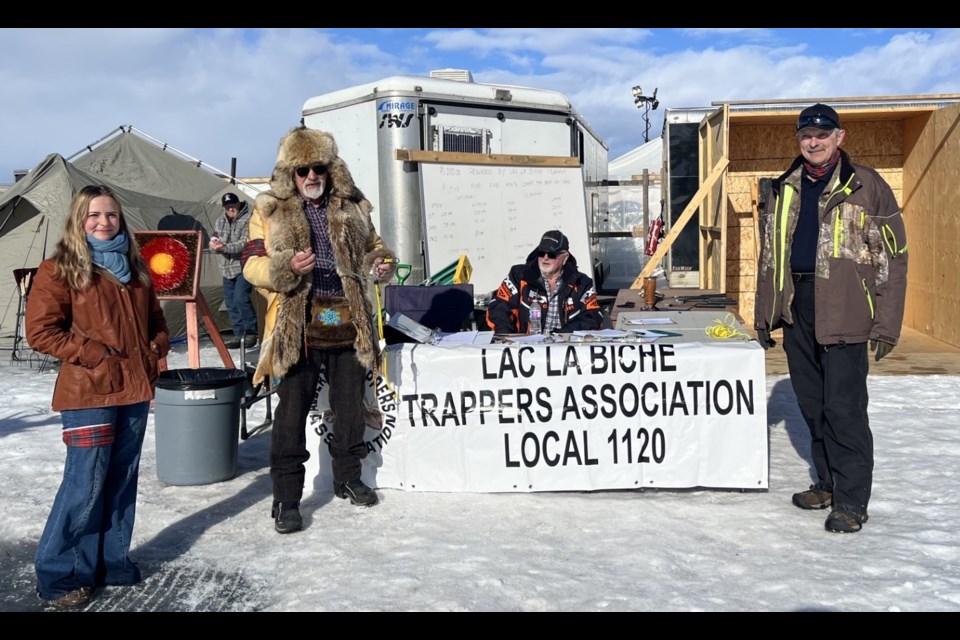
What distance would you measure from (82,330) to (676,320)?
3.77m

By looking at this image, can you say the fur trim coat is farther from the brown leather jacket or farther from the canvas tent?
the canvas tent

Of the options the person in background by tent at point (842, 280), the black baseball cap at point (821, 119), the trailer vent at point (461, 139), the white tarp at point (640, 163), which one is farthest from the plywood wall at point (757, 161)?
the white tarp at point (640, 163)

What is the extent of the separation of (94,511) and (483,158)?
691cm

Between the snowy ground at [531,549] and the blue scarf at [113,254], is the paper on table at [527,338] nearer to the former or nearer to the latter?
the snowy ground at [531,549]

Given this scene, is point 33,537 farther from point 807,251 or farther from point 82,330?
point 807,251

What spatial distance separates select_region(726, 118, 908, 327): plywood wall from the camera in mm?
11242

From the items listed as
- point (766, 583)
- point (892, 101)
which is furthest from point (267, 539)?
point (892, 101)

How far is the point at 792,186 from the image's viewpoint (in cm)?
457

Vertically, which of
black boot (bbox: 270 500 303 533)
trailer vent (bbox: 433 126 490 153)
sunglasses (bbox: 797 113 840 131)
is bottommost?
black boot (bbox: 270 500 303 533)

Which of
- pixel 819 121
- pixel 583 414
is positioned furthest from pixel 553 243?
pixel 819 121

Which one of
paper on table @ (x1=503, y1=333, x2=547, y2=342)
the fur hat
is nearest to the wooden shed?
paper on table @ (x1=503, y1=333, x2=547, y2=342)

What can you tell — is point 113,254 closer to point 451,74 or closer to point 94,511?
point 94,511

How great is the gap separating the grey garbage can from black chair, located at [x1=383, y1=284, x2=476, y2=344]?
2.18m

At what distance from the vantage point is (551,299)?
5.94 m
